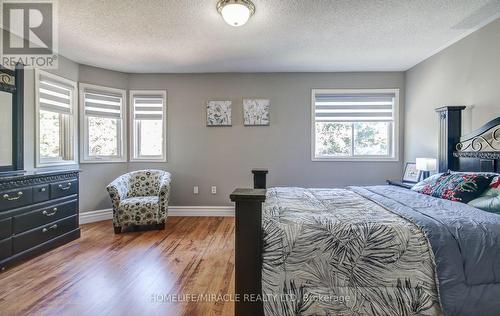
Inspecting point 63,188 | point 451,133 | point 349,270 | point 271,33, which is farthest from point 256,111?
point 349,270

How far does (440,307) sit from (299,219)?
0.93m

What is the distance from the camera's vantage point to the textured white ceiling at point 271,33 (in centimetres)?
244

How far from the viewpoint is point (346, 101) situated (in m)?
4.41

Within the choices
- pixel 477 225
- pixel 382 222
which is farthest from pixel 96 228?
pixel 477 225

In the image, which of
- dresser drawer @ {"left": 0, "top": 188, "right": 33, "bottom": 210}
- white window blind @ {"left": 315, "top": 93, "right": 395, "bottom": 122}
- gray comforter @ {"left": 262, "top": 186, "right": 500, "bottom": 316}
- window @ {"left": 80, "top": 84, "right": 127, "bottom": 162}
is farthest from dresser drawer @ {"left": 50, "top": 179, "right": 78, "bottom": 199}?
white window blind @ {"left": 315, "top": 93, "right": 395, "bottom": 122}

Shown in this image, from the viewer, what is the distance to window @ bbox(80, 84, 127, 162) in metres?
4.16

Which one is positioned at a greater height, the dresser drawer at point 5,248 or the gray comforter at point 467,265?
the gray comforter at point 467,265

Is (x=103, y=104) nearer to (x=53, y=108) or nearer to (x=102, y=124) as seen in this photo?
(x=102, y=124)

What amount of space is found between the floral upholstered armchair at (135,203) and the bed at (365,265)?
2.49m

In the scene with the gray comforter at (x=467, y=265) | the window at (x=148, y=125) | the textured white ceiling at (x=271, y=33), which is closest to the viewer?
the gray comforter at (x=467, y=265)

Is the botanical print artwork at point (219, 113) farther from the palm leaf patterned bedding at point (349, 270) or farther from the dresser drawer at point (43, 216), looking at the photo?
the palm leaf patterned bedding at point (349, 270)

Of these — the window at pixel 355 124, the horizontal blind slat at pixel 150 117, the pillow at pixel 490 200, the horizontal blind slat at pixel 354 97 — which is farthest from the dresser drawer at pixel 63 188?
the pillow at pixel 490 200

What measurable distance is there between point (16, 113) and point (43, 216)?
1.33m

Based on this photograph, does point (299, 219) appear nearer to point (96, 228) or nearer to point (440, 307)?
point (440, 307)
